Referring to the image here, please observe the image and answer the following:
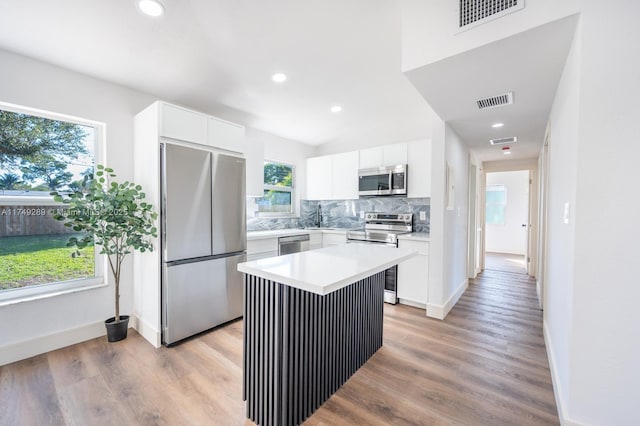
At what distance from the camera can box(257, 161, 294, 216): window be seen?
14.1 ft

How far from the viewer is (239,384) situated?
6.36 feet

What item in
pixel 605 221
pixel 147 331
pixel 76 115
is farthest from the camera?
pixel 147 331

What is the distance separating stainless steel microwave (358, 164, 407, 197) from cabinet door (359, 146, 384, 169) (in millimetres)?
79

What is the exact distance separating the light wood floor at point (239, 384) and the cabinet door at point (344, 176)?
7.45ft

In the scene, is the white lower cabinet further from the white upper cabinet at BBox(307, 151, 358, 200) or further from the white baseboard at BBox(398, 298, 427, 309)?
the white upper cabinet at BBox(307, 151, 358, 200)

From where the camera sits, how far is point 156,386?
6.24 ft

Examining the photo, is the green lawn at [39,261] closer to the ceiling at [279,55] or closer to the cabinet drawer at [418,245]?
the ceiling at [279,55]

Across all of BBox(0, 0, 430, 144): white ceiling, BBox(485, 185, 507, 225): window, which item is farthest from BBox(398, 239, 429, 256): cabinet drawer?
BBox(485, 185, 507, 225): window

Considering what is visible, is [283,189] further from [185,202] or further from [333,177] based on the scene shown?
[185,202]

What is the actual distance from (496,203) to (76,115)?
9425 millimetres

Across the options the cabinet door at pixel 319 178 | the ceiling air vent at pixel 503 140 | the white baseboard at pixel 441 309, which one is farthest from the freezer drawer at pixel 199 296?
the ceiling air vent at pixel 503 140

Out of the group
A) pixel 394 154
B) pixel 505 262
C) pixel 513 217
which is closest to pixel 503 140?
pixel 394 154

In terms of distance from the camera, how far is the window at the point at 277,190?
A: 4293mm

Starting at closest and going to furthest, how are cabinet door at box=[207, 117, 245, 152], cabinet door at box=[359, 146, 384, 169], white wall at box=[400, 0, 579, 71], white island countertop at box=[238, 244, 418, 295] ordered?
white island countertop at box=[238, 244, 418, 295]
white wall at box=[400, 0, 579, 71]
cabinet door at box=[207, 117, 245, 152]
cabinet door at box=[359, 146, 384, 169]
